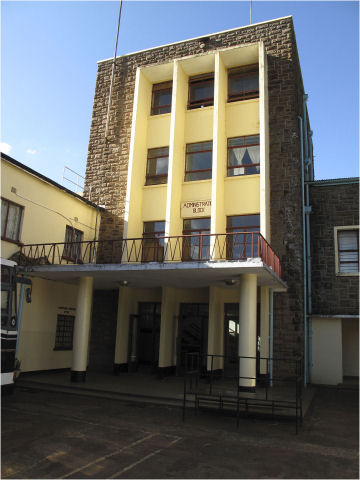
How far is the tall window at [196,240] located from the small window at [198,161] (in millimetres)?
1818

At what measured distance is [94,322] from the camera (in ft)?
55.0

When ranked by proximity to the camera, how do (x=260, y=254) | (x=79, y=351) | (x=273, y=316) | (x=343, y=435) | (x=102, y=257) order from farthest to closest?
(x=102, y=257) → (x=273, y=316) → (x=79, y=351) → (x=260, y=254) → (x=343, y=435)

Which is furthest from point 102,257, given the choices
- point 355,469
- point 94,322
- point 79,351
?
point 355,469

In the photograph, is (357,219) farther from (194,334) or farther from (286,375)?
(194,334)

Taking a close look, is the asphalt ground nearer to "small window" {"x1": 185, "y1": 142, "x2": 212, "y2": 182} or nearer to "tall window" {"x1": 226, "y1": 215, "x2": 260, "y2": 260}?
"tall window" {"x1": 226, "y1": 215, "x2": 260, "y2": 260}

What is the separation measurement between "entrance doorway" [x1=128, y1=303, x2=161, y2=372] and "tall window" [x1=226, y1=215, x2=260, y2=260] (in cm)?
427

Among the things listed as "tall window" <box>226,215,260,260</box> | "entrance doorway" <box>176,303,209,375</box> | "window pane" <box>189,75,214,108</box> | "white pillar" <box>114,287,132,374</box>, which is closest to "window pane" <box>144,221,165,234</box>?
"white pillar" <box>114,287,132,374</box>

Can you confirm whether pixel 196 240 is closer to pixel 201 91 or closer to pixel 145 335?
pixel 145 335

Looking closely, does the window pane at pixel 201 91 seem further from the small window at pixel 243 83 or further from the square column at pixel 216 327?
the square column at pixel 216 327

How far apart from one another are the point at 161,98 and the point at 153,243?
267 inches

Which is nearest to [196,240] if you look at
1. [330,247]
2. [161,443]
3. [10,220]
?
[330,247]

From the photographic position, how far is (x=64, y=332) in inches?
612

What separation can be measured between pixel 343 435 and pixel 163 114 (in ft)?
44.9

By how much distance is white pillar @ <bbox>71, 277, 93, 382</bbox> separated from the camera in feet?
41.5
